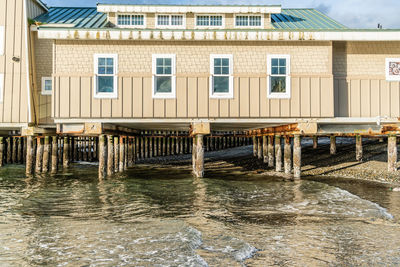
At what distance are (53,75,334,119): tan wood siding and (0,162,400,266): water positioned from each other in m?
2.75

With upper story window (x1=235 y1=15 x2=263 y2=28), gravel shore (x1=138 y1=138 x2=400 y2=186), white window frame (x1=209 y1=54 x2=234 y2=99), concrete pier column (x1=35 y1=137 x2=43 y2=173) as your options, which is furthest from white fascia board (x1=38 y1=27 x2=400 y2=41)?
concrete pier column (x1=35 y1=137 x2=43 y2=173)

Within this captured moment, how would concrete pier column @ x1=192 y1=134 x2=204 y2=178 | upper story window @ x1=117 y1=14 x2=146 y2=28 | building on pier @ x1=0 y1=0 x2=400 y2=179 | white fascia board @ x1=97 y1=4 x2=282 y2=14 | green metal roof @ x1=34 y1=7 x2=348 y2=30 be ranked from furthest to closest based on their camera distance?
1. upper story window @ x1=117 y1=14 x2=146 y2=28
2. white fascia board @ x1=97 y1=4 x2=282 y2=14
3. green metal roof @ x1=34 y1=7 x2=348 y2=30
4. concrete pier column @ x1=192 y1=134 x2=204 y2=178
5. building on pier @ x1=0 y1=0 x2=400 y2=179

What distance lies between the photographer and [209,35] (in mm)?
13570

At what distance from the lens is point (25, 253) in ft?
21.0

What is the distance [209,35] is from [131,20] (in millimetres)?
4965

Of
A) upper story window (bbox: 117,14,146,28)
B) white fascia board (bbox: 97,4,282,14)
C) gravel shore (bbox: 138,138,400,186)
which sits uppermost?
white fascia board (bbox: 97,4,282,14)

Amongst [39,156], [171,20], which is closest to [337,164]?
[171,20]

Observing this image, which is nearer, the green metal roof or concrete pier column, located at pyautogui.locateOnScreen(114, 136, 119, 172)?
the green metal roof

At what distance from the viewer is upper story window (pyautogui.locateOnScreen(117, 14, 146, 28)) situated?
1672cm

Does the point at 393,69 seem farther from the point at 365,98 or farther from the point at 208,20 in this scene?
the point at 208,20

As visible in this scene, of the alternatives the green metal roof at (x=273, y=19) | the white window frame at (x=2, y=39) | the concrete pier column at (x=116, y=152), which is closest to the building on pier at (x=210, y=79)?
the green metal roof at (x=273, y=19)

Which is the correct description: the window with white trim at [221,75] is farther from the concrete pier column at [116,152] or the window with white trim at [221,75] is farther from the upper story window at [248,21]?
the concrete pier column at [116,152]

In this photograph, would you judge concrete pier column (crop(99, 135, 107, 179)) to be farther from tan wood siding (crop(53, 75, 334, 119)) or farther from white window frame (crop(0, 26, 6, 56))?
white window frame (crop(0, 26, 6, 56))

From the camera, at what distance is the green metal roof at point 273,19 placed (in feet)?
51.3
